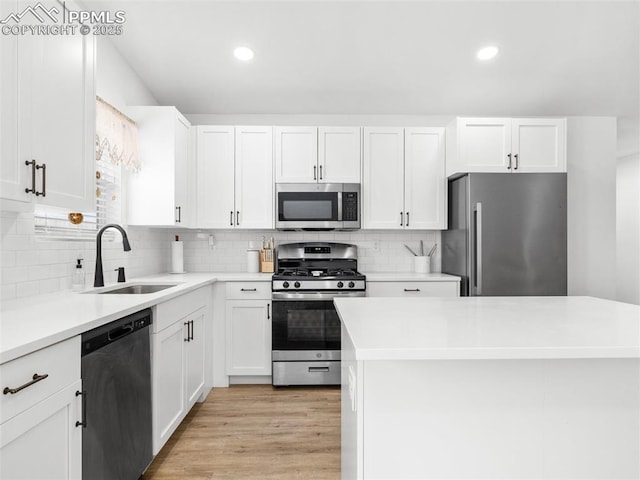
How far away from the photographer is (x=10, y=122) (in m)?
1.35

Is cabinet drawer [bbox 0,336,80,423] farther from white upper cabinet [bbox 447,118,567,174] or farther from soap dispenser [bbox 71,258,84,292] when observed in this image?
white upper cabinet [bbox 447,118,567,174]

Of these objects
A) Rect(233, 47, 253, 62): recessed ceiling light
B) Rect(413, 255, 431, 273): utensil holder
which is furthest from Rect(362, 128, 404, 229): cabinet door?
Rect(233, 47, 253, 62): recessed ceiling light

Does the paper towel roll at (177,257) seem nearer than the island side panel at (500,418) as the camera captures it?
No

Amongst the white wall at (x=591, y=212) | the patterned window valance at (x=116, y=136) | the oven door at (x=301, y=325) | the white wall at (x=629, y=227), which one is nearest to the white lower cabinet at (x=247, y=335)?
the oven door at (x=301, y=325)

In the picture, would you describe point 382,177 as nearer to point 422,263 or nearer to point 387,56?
point 422,263

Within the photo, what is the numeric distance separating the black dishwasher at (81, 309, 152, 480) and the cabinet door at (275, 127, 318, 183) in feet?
6.58

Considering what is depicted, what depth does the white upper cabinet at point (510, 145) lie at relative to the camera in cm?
329

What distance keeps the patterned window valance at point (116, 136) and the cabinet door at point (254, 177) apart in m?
0.90

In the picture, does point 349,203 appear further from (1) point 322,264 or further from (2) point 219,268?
(2) point 219,268

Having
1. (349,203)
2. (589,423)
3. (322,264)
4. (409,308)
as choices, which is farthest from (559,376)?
(322,264)

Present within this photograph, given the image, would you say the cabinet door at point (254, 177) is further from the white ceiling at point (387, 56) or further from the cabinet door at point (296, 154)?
the white ceiling at point (387, 56)

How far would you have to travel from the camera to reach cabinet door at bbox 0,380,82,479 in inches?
39.3

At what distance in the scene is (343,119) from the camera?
3875 millimetres

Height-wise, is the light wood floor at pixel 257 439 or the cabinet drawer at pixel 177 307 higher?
the cabinet drawer at pixel 177 307
